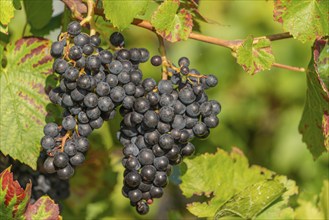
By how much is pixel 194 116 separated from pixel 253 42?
255mm

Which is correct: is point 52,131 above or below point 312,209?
above

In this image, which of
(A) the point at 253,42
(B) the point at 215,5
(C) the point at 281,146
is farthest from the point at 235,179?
(B) the point at 215,5

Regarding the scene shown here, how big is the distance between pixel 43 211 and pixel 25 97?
314 mm

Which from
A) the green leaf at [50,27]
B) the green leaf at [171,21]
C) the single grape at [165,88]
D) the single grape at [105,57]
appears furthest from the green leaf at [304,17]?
the green leaf at [50,27]

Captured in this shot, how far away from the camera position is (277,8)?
5.60 feet

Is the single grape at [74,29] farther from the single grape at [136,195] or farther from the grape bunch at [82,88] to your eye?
the single grape at [136,195]

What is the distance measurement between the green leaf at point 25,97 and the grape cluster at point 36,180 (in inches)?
5.4

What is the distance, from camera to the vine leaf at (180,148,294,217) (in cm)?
180

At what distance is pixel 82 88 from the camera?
145 cm

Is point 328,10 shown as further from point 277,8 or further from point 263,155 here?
point 263,155

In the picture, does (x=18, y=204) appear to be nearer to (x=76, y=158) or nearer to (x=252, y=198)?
(x=76, y=158)

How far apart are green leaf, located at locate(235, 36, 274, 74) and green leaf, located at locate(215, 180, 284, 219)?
32 cm

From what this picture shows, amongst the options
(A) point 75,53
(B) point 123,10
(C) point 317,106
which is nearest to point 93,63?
(A) point 75,53

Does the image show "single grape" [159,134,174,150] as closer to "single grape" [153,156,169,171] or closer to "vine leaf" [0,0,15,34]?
"single grape" [153,156,169,171]
